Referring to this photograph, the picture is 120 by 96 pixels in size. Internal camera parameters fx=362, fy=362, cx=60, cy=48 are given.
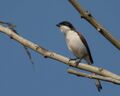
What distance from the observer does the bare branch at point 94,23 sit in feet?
4.79

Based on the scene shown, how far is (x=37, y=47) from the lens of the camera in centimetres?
186

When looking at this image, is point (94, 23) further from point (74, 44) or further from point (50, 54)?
point (74, 44)

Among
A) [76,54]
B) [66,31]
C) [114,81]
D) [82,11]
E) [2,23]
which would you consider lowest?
[114,81]

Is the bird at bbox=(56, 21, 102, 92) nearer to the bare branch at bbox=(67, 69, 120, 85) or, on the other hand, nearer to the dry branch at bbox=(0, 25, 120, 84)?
the dry branch at bbox=(0, 25, 120, 84)

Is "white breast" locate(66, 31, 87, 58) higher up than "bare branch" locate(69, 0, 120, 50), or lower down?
higher up

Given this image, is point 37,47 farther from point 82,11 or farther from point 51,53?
point 82,11

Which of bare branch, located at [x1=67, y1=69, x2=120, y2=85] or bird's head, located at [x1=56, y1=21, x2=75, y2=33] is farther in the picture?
bird's head, located at [x1=56, y1=21, x2=75, y2=33]

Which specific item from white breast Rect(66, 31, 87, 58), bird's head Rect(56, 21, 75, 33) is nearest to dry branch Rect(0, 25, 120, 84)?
bird's head Rect(56, 21, 75, 33)

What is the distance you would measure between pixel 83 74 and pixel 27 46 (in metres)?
0.37

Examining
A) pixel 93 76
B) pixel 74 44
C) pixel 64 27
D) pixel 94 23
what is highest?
pixel 64 27

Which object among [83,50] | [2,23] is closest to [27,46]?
[2,23]

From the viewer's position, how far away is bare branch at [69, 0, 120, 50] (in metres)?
1.46

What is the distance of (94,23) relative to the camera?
148 cm

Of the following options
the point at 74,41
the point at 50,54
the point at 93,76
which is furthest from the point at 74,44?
the point at 93,76
